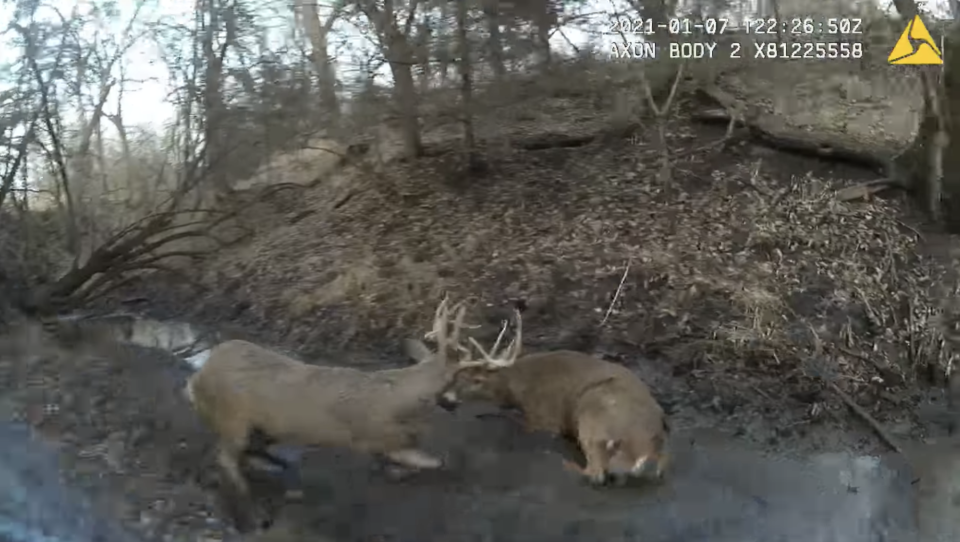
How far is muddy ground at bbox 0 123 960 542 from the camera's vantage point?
5.64 m

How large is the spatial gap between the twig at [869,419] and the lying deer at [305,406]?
3523 millimetres

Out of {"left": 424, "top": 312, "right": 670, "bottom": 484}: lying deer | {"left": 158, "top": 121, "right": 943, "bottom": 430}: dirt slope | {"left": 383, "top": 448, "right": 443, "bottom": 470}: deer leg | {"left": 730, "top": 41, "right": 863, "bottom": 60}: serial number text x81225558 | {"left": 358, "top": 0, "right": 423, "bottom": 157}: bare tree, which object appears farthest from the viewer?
{"left": 730, "top": 41, "right": 863, "bottom": 60}: serial number text x81225558

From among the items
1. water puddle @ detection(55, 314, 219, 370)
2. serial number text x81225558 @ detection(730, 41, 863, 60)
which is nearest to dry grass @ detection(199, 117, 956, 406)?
water puddle @ detection(55, 314, 219, 370)

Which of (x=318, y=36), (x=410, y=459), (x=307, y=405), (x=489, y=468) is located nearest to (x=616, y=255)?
(x=489, y=468)

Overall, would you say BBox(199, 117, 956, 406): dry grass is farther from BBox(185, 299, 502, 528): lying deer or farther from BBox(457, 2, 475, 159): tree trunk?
BBox(185, 299, 502, 528): lying deer

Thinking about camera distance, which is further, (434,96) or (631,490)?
(434,96)

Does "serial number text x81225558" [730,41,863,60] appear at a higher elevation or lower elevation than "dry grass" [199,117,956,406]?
higher

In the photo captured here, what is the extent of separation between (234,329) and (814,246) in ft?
23.0

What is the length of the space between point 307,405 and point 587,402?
7.21 ft

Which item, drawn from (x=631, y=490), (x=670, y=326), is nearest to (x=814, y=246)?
(x=670, y=326)

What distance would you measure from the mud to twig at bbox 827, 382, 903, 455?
0.10 metres

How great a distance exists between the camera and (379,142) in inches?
519

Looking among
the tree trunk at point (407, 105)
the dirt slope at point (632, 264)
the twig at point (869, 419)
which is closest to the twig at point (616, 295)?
the dirt slope at point (632, 264)

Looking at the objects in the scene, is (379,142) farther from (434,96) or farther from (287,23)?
(287,23)
